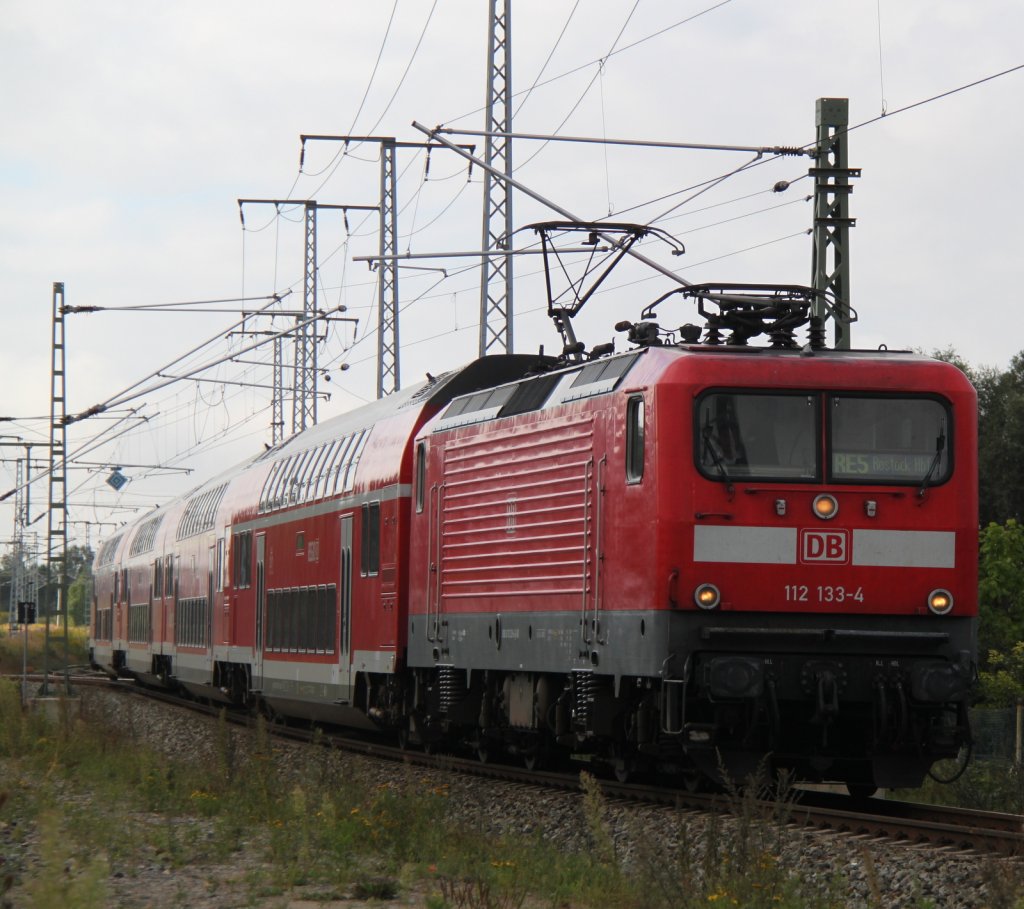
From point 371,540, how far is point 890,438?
333 inches

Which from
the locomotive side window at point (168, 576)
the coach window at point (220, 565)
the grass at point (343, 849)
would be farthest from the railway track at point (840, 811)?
the locomotive side window at point (168, 576)

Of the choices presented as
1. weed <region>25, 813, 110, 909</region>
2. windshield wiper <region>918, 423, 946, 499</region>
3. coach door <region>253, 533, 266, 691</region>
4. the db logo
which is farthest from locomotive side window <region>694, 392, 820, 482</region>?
coach door <region>253, 533, 266, 691</region>

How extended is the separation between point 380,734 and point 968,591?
11853 millimetres

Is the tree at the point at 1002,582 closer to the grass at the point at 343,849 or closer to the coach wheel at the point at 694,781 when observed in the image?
the grass at the point at 343,849

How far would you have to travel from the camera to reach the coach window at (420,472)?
18625 mm

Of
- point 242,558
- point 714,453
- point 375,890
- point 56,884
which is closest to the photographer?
point 56,884

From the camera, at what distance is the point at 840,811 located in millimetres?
12586

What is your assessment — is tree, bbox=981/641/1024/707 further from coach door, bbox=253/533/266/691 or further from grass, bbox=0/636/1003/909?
grass, bbox=0/636/1003/909

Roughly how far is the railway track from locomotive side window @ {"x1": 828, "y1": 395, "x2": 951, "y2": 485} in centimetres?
244

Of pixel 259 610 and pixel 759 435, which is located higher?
pixel 759 435

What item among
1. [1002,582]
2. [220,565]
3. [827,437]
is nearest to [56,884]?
[827,437]

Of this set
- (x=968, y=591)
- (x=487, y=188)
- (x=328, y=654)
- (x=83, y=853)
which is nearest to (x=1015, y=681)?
(x=487, y=188)

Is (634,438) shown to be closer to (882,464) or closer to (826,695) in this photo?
(882,464)

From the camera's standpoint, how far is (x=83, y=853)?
1173cm
